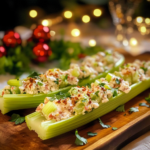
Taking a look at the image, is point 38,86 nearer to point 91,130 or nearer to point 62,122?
point 62,122

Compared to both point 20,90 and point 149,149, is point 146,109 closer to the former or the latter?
point 149,149

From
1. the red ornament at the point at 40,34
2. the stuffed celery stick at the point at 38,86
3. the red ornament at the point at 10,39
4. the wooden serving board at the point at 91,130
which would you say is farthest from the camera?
the red ornament at the point at 40,34

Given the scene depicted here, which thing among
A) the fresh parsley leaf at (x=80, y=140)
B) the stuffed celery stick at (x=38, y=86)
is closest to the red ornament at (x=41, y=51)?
the stuffed celery stick at (x=38, y=86)

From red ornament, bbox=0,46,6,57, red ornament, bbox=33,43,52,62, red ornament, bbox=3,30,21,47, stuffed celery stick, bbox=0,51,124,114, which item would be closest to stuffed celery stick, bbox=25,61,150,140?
stuffed celery stick, bbox=0,51,124,114

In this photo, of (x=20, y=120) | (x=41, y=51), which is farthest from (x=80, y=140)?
(x=41, y=51)

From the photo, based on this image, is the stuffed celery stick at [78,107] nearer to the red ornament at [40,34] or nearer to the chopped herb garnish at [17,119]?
the chopped herb garnish at [17,119]

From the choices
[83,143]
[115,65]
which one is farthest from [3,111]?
[115,65]
